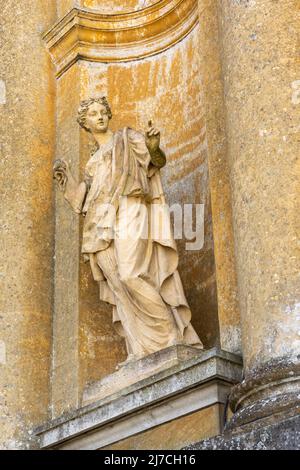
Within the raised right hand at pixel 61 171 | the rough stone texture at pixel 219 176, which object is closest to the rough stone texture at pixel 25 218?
the raised right hand at pixel 61 171

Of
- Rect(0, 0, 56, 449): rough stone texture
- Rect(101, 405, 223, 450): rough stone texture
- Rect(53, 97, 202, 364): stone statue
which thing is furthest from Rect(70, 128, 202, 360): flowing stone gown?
Rect(0, 0, 56, 449): rough stone texture

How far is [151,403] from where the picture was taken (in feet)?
20.9

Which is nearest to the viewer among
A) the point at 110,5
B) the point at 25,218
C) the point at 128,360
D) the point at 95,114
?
the point at 128,360

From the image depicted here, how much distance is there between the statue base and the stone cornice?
2726 millimetres

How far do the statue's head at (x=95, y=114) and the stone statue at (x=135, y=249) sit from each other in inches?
7.0

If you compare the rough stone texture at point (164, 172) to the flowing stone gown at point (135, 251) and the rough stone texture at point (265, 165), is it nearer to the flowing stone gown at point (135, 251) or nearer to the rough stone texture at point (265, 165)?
the flowing stone gown at point (135, 251)

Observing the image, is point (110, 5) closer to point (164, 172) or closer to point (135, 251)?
point (164, 172)

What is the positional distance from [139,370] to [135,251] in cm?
74

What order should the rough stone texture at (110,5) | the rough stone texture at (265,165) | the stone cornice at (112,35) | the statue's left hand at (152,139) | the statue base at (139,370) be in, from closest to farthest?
the rough stone texture at (265,165)
the statue base at (139,370)
the statue's left hand at (152,139)
the stone cornice at (112,35)
the rough stone texture at (110,5)

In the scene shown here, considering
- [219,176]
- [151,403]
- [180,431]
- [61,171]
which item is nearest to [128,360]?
[151,403]

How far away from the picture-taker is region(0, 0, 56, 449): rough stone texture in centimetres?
770

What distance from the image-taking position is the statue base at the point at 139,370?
666 centimetres

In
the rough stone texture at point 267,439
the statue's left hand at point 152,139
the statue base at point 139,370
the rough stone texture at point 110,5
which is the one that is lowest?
the rough stone texture at point 267,439

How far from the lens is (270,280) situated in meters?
5.70
